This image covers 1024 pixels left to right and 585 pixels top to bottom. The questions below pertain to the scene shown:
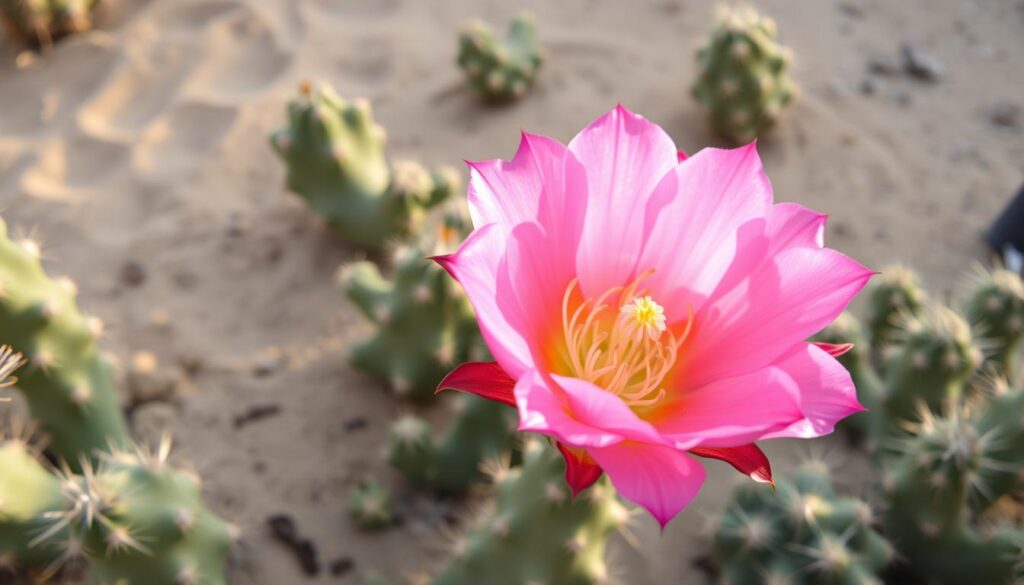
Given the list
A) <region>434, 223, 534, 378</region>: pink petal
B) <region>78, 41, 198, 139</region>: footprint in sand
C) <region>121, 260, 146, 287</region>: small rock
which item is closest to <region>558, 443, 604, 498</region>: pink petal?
<region>434, 223, 534, 378</region>: pink petal

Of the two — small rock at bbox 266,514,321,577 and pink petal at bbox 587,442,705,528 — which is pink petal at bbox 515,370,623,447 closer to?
pink petal at bbox 587,442,705,528

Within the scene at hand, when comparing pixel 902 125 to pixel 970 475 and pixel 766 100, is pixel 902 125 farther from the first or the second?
pixel 970 475

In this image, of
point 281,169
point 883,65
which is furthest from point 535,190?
point 883,65

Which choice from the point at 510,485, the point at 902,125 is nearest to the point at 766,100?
the point at 902,125

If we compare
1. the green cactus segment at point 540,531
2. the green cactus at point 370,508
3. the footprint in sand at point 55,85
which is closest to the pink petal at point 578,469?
the green cactus segment at point 540,531

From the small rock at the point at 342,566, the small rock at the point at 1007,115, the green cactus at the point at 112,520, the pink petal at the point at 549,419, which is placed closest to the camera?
the pink petal at the point at 549,419

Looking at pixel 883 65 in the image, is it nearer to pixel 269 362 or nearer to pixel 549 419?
pixel 269 362

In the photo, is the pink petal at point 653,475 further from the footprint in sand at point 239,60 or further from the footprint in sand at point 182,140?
the footprint in sand at point 239,60
